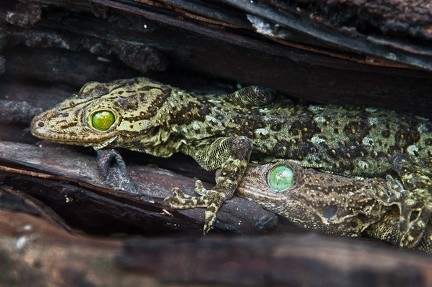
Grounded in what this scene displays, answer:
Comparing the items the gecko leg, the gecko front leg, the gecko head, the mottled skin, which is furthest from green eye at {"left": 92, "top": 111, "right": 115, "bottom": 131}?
the gecko leg

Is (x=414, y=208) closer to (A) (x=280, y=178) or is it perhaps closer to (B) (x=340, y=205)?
(B) (x=340, y=205)

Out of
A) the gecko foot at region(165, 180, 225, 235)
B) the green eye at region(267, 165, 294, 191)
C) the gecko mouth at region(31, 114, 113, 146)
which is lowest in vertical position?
the gecko foot at region(165, 180, 225, 235)

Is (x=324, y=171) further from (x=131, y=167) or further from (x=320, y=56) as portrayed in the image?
(x=131, y=167)

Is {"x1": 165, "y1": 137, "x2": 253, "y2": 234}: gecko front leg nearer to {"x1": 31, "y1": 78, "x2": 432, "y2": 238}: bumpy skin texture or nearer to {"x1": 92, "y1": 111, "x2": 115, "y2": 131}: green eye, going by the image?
{"x1": 31, "y1": 78, "x2": 432, "y2": 238}: bumpy skin texture

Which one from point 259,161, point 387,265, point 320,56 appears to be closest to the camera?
point 387,265

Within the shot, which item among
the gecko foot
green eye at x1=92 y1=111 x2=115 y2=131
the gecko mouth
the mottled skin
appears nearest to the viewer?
the gecko foot

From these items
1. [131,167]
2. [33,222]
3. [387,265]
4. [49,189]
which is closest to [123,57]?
[131,167]

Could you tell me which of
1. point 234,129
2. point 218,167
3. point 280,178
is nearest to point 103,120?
point 218,167

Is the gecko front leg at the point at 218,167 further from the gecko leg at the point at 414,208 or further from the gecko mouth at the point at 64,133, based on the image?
the gecko leg at the point at 414,208
